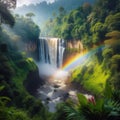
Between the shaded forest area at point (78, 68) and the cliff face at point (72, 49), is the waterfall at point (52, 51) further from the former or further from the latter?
the shaded forest area at point (78, 68)

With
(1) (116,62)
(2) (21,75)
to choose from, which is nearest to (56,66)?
(2) (21,75)

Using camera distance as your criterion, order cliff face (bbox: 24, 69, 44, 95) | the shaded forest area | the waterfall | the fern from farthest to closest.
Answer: the waterfall, cliff face (bbox: 24, 69, 44, 95), the shaded forest area, the fern

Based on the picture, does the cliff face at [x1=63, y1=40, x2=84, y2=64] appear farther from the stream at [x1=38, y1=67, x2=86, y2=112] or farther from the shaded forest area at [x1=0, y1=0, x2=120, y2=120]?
the stream at [x1=38, y1=67, x2=86, y2=112]

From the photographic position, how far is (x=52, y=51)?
60250 mm

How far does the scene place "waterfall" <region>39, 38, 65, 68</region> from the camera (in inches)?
2317

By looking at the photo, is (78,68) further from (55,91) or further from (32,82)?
(32,82)

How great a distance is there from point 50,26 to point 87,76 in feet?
160

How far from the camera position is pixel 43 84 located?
42.8 m

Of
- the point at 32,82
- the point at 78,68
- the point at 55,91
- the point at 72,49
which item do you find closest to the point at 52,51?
the point at 72,49

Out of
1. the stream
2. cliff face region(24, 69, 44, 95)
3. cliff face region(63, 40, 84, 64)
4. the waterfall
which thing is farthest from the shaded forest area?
the stream

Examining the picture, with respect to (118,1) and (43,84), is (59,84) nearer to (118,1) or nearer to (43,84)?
(43,84)

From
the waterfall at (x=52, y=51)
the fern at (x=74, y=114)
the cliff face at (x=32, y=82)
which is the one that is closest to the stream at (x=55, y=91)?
the cliff face at (x=32, y=82)

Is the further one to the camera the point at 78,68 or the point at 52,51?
the point at 52,51

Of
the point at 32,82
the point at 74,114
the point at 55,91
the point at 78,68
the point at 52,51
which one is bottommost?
the point at 55,91
